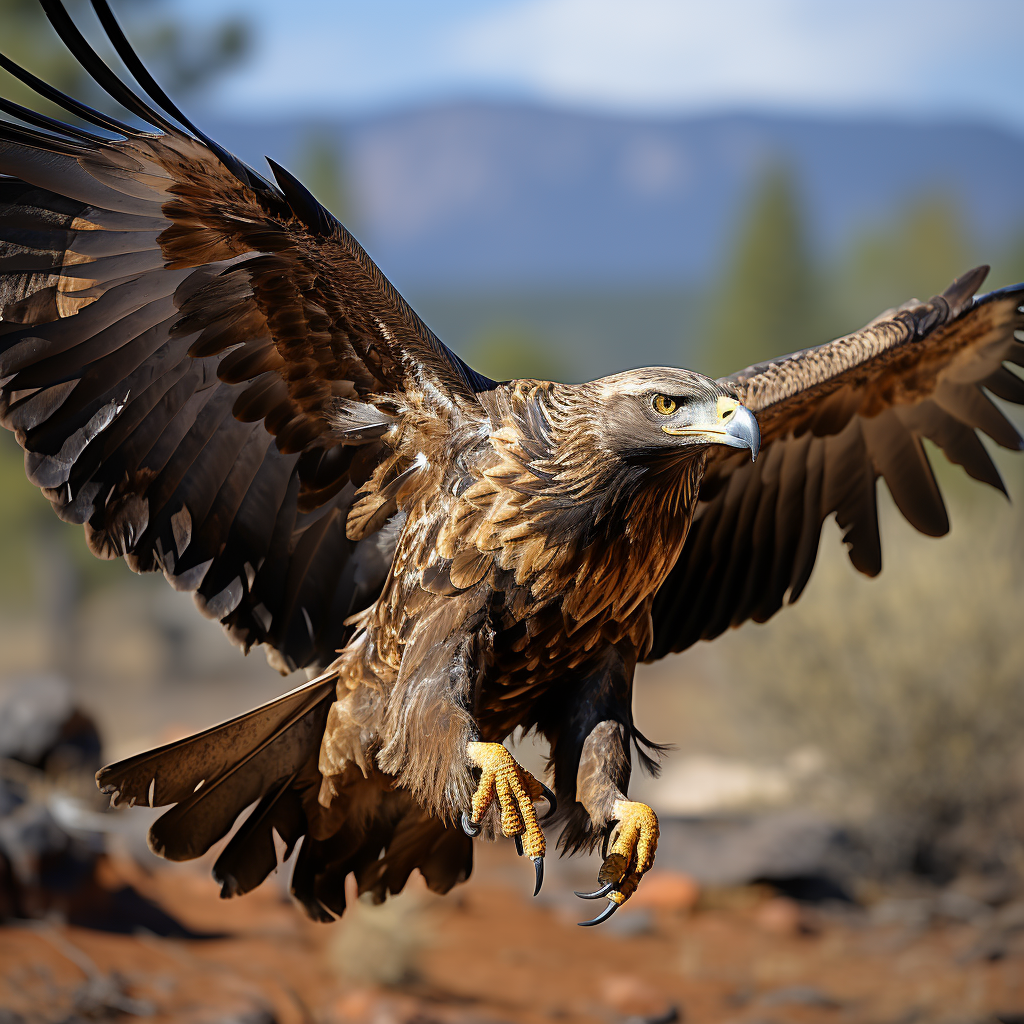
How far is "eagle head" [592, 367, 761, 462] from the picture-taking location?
2592mm

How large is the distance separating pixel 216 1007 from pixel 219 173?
500cm

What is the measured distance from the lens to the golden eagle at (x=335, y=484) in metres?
2.63

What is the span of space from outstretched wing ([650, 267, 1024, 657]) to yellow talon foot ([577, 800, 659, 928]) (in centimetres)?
113

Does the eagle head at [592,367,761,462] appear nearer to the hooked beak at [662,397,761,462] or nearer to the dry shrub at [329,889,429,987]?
the hooked beak at [662,397,761,462]

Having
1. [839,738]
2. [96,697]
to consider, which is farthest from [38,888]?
[96,697]

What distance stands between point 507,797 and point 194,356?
1.48 m

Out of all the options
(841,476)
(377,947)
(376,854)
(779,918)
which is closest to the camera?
(376,854)

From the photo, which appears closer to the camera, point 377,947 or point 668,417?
point 668,417

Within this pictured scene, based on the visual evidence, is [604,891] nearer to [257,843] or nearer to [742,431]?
[742,431]

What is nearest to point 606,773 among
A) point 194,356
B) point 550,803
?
point 550,803

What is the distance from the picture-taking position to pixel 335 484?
3.30m

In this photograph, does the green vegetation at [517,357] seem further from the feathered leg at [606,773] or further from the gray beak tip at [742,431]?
the gray beak tip at [742,431]

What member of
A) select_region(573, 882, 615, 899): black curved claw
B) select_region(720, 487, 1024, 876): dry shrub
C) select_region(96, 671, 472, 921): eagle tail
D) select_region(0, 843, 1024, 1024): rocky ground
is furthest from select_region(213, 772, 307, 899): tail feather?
select_region(720, 487, 1024, 876): dry shrub

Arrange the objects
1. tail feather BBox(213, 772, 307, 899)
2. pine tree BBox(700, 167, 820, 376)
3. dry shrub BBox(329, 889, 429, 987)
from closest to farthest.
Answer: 1. tail feather BBox(213, 772, 307, 899)
2. dry shrub BBox(329, 889, 429, 987)
3. pine tree BBox(700, 167, 820, 376)
